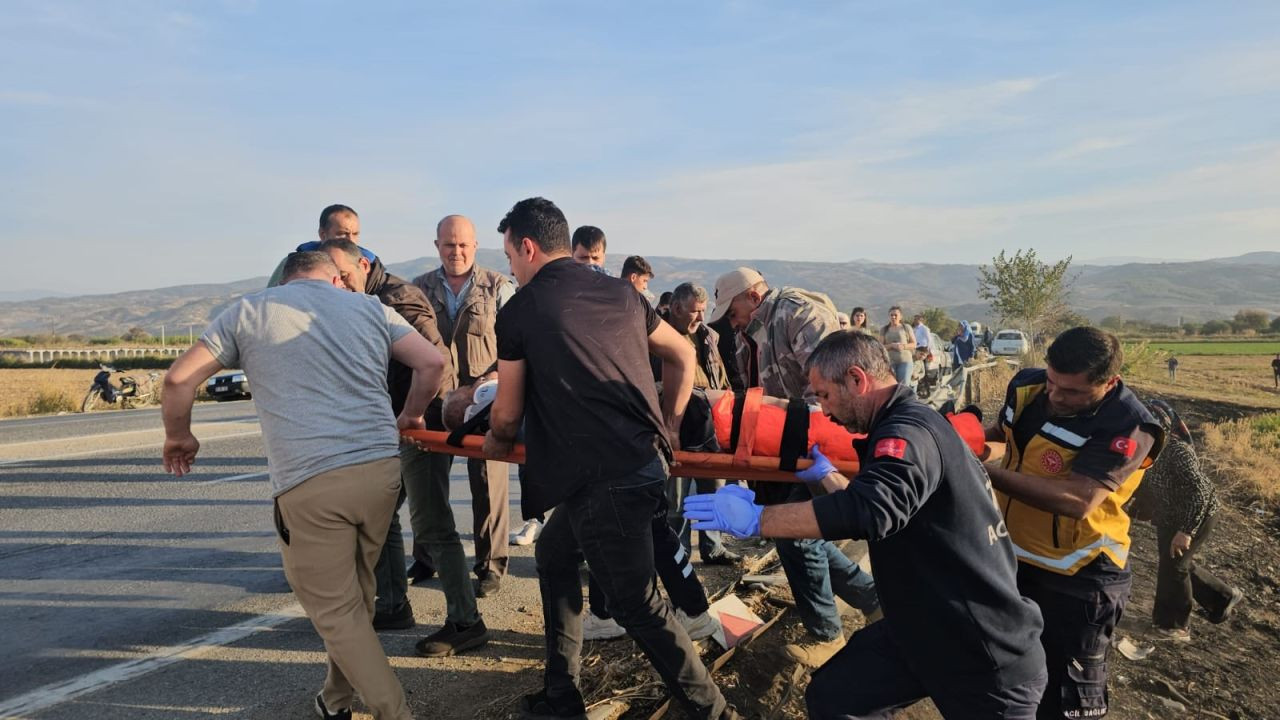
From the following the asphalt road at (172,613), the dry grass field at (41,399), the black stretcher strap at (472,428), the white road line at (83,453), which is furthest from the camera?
the dry grass field at (41,399)

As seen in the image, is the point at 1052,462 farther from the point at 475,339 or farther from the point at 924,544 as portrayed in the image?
the point at 475,339

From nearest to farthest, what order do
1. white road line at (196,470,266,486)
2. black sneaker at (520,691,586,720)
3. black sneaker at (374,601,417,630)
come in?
1. black sneaker at (520,691,586,720)
2. black sneaker at (374,601,417,630)
3. white road line at (196,470,266,486)

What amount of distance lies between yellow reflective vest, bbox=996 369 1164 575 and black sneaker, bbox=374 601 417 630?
328 cm

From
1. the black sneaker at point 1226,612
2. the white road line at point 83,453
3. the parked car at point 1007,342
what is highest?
the black sneaker at point 1226,612

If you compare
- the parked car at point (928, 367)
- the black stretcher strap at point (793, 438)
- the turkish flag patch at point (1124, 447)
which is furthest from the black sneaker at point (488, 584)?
the parked car at point (928, 367)

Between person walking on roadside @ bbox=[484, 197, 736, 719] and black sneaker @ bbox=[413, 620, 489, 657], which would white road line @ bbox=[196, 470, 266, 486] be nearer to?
black sneaker @ bbox=[413, 620, 489, 657]

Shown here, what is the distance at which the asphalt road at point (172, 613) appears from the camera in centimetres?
394

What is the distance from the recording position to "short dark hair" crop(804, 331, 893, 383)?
8.79 feet

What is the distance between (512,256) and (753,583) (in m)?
2.93

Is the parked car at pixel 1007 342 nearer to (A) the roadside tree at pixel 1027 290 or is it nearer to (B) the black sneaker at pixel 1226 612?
(A) the roadside tree at pixel 1027 290

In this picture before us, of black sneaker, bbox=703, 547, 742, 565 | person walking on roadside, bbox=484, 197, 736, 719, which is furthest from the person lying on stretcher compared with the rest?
black sneaker, bbox=703, 547, 742, 565

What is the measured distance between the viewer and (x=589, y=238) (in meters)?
5.89

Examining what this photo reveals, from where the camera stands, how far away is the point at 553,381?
316cm

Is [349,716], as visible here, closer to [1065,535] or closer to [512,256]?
[512,256]
